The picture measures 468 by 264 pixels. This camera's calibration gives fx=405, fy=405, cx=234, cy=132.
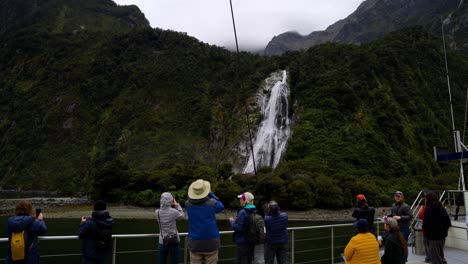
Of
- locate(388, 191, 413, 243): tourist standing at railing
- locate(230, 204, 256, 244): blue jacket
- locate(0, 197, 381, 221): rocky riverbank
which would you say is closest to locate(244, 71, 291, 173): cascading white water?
locate(0, 197, 381, 221): rocky riverbank

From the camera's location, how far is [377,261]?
16.7 ft

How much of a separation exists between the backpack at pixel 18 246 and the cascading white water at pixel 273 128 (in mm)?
51599

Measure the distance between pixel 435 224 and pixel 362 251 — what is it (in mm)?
2820

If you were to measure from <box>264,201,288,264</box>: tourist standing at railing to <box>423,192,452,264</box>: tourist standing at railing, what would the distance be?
9.00 feet

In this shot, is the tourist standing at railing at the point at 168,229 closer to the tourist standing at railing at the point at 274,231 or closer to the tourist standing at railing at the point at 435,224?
the tourist standing at railing at the point at 274,231

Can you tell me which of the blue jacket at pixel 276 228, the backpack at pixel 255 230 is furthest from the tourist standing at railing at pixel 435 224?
the backpack at pixel 255 230

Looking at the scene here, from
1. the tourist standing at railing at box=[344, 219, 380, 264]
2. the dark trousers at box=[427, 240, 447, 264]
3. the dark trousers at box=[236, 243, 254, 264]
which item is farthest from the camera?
the dark trousers at box=[427, 240, 447, 264]

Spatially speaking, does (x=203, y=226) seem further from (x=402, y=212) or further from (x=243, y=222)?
(x=402, y=212)

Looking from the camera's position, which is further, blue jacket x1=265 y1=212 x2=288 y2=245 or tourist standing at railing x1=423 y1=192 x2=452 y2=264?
tourist standing at railing x1=423 y1=192 x2=452 y2=264

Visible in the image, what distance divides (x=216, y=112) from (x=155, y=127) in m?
12.6

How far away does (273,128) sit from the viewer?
206 ft

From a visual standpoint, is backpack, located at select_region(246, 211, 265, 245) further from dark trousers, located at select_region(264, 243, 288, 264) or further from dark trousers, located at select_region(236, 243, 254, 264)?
dark trousers, located at select_region(264, 243, 288, 264)

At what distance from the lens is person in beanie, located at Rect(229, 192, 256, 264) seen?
5.72 m

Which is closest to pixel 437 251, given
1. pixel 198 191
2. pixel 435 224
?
pixel 435 224
